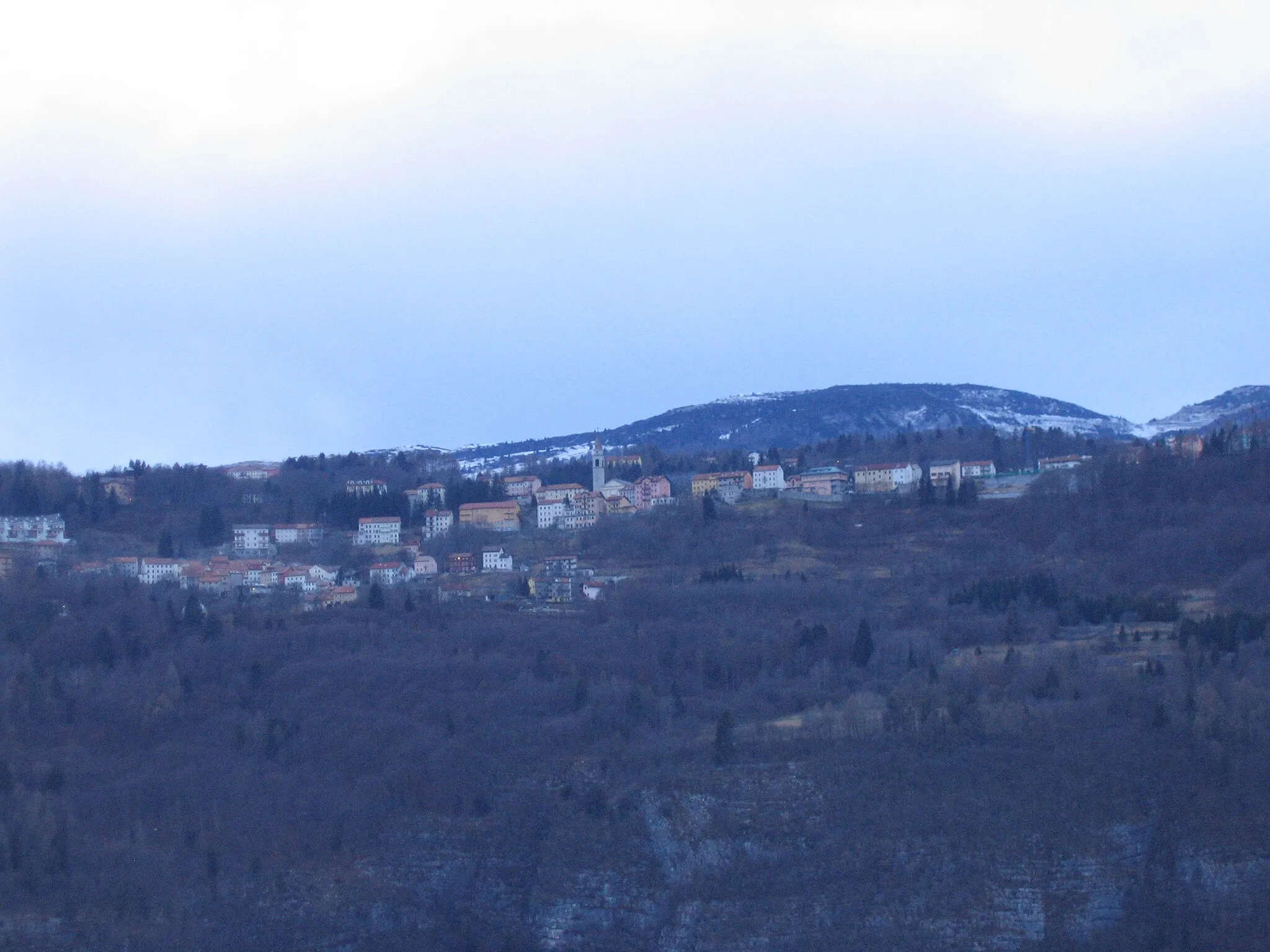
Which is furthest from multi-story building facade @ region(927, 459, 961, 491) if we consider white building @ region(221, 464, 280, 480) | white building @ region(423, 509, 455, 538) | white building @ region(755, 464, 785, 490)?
white building @ region(221, 464, 280, 480)

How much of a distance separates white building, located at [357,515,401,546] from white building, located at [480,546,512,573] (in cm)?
665

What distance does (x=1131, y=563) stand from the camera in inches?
1821

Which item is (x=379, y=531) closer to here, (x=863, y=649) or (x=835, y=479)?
(x=835, y=479)

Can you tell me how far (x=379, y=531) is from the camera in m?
64.9

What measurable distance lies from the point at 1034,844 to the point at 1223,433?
114 feet

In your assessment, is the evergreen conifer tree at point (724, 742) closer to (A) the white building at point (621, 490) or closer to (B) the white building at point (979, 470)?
(A) the white building at point (621, 490)

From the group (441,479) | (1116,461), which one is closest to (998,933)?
(1116,461)

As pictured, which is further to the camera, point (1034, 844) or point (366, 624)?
point (366, 624)

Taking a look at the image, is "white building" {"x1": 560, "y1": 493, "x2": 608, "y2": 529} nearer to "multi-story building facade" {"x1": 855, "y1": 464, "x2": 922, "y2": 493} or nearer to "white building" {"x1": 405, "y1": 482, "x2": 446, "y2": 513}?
"white building" {"x1": 405, "y1": 482, "x2": 446, "y2": 513}

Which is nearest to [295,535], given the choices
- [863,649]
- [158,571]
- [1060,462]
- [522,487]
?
[158,571]

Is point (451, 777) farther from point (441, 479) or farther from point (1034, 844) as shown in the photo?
point (441, 479)

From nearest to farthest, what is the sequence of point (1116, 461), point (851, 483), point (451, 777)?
point (451, 777) < point (1116, 461) < point (851, 483)

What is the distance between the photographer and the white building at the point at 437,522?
213 feet

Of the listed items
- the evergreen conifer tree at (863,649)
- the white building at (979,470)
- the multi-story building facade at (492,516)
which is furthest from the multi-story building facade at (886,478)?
the evergreen conifer tree at (863,649)
